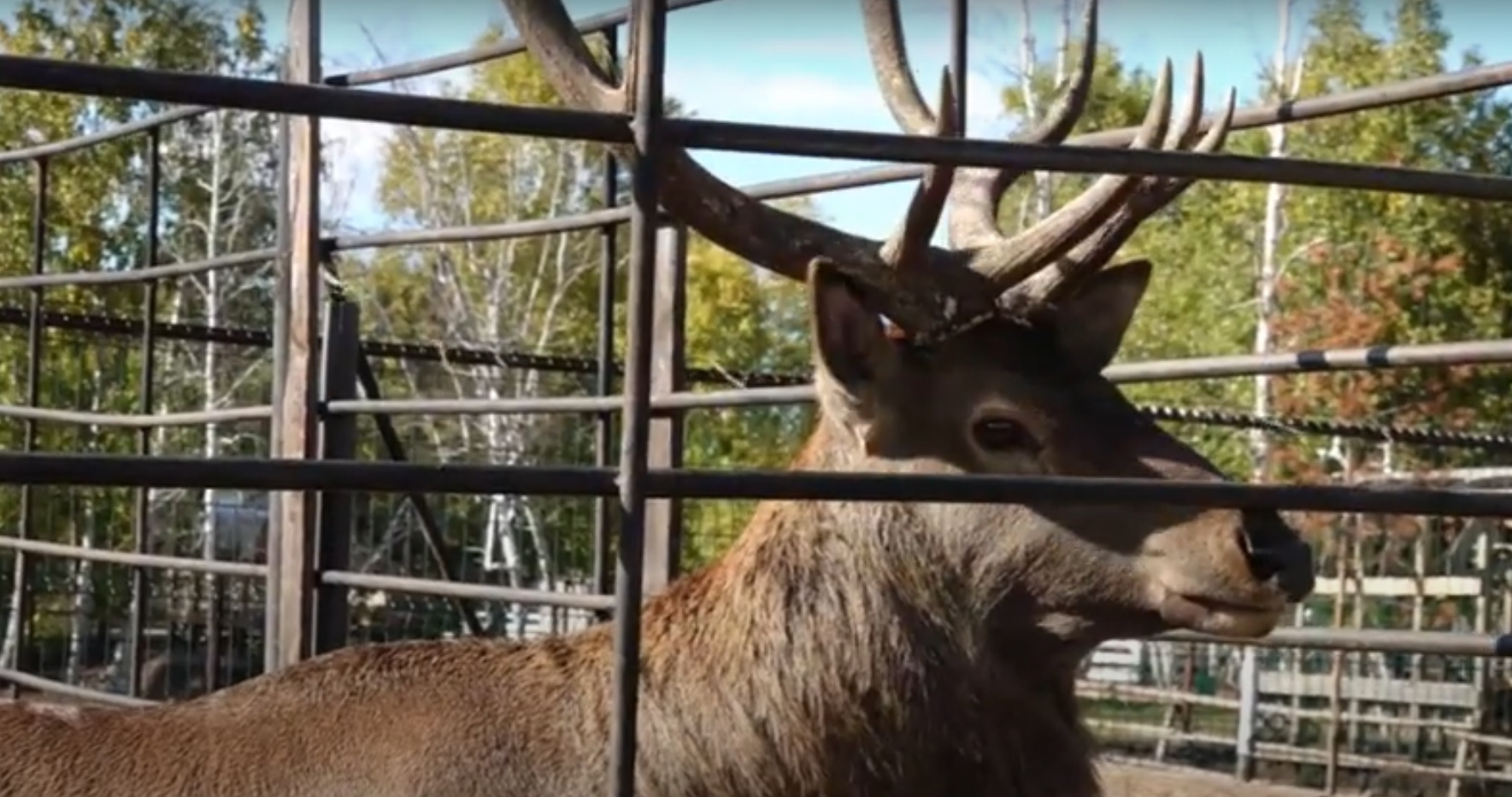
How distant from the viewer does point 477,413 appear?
7.36 meters

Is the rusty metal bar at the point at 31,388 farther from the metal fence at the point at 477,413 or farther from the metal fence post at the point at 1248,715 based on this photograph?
the metal fence post at the point at 1248,715

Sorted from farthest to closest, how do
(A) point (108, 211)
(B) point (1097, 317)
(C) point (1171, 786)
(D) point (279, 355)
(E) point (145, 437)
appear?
(A) point (108, 211), (C) point (1171, 786), (E) point (145, 437), (D) point (279, 355), (B) point (1097, 317)

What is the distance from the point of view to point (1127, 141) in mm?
6031

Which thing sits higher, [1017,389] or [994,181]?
[994,181]

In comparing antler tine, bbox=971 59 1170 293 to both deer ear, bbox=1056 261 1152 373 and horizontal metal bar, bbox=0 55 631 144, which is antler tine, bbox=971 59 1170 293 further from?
horizontal metal bar, bbox=0 55 631 144

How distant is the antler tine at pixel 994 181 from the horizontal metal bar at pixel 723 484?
114cm

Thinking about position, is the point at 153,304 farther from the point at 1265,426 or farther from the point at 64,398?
the point at 1265,426

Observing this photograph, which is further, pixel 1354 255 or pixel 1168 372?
pixel 1354 255

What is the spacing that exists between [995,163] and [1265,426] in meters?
4.34

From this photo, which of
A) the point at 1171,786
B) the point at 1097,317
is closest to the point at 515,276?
the point at 1171,786

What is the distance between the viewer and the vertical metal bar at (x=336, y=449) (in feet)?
25.8

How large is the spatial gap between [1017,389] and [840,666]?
69cm

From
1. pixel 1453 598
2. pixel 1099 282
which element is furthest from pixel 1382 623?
pixel 1099 282

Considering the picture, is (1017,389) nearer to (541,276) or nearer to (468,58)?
(468,58)
